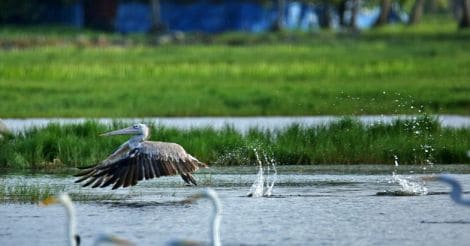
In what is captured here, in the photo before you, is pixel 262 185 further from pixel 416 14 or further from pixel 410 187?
pixel 416 14

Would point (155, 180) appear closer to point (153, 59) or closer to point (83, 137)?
point (83, 137)

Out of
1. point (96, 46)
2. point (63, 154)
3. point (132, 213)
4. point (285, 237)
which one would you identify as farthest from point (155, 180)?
point (96, 46)

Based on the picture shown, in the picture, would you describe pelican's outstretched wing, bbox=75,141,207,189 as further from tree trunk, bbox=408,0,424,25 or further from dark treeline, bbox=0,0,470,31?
tree trunk, bbox=408,0,424,25

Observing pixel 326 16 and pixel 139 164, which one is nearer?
pixel 139 164

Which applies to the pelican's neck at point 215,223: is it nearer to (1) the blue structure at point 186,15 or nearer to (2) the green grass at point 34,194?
(2) the green grass at point 34,194

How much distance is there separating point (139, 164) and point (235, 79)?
53.1 ft

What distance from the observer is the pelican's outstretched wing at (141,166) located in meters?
14.0

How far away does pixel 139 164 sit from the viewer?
1411 cm

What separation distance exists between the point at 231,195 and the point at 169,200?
0.70m

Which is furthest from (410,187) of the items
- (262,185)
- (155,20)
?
(155,20)

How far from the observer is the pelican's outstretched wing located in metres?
14.0

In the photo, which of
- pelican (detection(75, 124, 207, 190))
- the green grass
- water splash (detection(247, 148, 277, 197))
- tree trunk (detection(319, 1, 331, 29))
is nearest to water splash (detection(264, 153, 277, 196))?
water splash (detection(247, 148, 277, 197))

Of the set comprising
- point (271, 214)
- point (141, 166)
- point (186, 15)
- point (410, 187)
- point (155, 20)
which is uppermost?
point (186, 15)

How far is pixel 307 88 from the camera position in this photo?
90.0 ft
